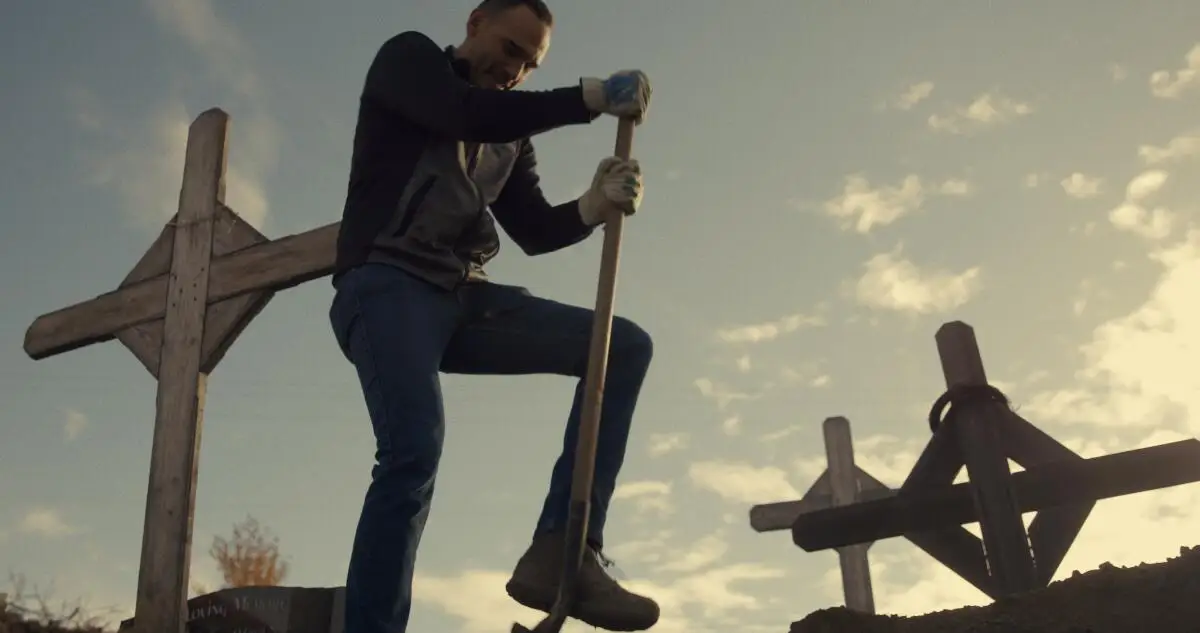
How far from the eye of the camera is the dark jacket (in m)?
3.37

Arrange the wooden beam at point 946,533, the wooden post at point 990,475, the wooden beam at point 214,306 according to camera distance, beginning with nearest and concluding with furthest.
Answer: the wooden post at point 990,475 → the wooden beam at point 214,306 → the wooden beam at point 946,533

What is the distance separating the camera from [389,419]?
125 inches

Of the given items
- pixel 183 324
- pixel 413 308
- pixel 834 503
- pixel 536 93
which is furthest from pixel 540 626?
pixel 834 503

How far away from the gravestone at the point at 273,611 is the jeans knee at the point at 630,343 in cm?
285

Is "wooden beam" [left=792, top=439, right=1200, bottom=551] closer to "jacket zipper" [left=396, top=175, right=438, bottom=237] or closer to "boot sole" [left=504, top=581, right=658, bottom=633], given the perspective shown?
"boot sole" [left=504, top=581, right=658, bottom=633]

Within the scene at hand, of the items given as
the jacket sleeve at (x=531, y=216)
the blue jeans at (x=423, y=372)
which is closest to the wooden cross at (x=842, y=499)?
the jacket sleeve at (x=531, y=216)

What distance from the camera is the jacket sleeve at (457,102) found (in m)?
3.34

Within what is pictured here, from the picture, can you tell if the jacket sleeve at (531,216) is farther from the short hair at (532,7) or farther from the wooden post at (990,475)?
the wooden post at (990,475)

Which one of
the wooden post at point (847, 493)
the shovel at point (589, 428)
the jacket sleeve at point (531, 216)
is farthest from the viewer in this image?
the wooden post at point (847, 493)

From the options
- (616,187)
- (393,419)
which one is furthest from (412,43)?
(393,419)

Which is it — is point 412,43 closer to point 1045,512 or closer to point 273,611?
point 273,611

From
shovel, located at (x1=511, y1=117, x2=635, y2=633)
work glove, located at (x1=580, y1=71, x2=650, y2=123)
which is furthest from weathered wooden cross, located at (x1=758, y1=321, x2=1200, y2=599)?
work glove, located at (x1=580, y1=71, x2=650, y2=123)

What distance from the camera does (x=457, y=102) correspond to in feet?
11.0

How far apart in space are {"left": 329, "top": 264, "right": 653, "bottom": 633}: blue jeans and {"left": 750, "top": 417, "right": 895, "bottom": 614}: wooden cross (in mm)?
7994
